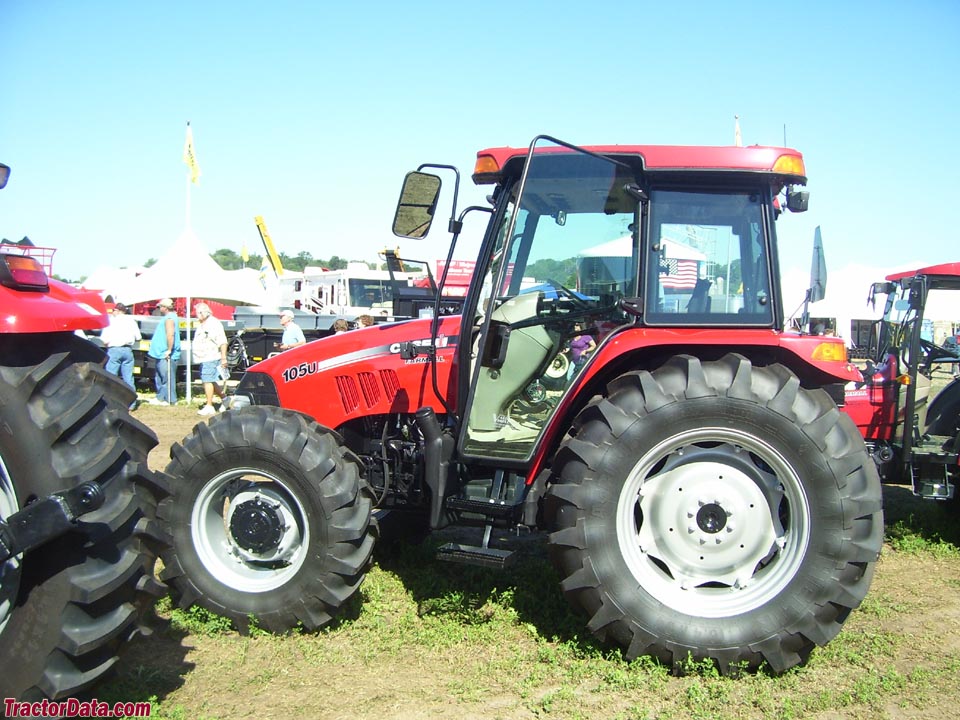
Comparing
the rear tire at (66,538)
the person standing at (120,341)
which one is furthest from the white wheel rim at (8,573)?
the person standing at (120,341)

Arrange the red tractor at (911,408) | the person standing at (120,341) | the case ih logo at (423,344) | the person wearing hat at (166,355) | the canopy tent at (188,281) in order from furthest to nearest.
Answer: the canopy tent at (188,281) → the person wearing hat at (166,355) → the person standing at (120,341) → the red tractor at (911,408) → the case ih logo at (423,344)

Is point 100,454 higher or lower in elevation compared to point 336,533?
higher

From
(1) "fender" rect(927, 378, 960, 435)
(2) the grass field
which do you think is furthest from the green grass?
(1) "fender" rect(927, 378, 960, 435)

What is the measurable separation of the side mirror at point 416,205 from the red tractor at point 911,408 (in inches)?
143

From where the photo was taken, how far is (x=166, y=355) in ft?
42.1

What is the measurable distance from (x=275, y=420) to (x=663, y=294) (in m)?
2.01

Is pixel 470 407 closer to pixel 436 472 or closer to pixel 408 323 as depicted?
pixel 436 472

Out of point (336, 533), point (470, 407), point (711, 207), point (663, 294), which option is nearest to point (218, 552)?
point (336, 533)

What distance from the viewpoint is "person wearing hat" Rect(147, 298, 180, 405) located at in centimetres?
1284

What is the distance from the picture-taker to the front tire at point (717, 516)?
338 centimetres

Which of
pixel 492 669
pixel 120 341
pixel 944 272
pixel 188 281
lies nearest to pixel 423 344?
pixel 492 669

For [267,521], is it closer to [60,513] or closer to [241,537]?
[241,537]

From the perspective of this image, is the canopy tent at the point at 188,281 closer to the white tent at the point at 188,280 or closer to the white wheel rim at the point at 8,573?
the white tent at the point at 188,280

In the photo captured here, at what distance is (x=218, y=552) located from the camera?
4.19 m
